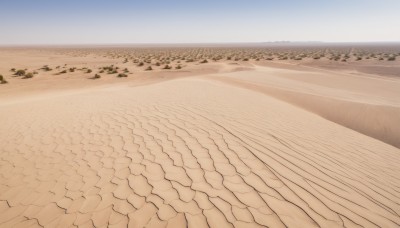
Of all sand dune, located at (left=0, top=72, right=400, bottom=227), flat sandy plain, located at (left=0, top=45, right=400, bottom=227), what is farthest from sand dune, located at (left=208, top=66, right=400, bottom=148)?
sand dune, located at (left=0, top=72, right=400, bottom=227)

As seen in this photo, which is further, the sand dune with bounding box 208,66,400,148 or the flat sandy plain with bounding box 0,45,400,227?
the sand dune with bounding box 208,66,400,148

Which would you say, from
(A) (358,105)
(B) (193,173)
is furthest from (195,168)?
(A) (358,105)

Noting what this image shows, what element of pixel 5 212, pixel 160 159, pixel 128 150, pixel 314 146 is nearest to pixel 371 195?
pixel 314 146

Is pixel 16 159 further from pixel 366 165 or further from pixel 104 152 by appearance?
pixel 366 165

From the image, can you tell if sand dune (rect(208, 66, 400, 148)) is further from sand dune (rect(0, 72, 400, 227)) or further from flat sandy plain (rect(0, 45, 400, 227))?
sand dune (rect(0, 72, 400, 227))

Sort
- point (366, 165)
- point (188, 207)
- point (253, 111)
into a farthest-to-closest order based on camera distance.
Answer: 1. point (253, 111)
2. point (366, 165)
3. point (188, 207)

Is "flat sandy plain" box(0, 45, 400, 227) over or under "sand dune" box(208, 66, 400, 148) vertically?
over

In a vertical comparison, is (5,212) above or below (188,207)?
below

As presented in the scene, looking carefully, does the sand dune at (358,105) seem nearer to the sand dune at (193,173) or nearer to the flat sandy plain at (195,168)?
the flat sandy plain at (195,168)

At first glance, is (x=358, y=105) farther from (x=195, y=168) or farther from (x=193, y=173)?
(x=193, y=173)
